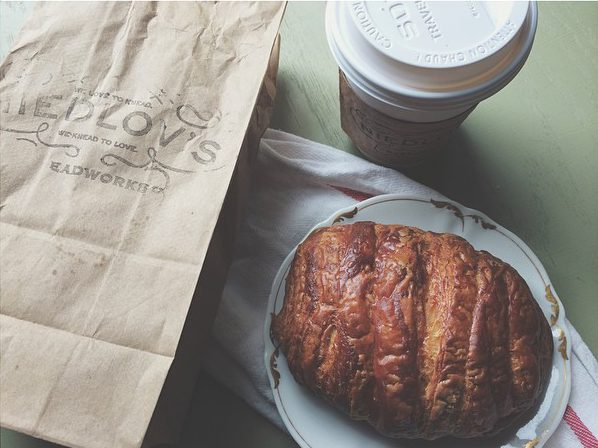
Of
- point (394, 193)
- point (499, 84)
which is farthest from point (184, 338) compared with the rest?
point (499, 84)

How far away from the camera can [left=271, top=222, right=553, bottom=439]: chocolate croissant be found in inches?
27.8

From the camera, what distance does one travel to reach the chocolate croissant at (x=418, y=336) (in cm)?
71

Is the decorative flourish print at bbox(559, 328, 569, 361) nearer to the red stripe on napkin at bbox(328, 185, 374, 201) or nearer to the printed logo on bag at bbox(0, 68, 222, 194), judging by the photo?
the red stripe on napkin at bbox(328, 185, 374, 201)

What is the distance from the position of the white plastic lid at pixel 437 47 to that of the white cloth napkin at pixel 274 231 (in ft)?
0.78

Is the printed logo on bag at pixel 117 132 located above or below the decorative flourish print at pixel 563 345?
above

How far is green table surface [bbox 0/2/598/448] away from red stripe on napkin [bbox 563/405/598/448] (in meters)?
0.12

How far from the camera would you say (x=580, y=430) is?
82cm

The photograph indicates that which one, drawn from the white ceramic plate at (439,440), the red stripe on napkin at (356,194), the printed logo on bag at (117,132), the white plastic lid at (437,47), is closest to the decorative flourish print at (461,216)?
the white ceramic plate at (439,440)

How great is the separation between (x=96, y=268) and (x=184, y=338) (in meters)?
0.16

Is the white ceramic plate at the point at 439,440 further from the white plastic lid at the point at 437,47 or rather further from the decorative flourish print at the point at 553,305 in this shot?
the white plastic lid at the point at 437,47

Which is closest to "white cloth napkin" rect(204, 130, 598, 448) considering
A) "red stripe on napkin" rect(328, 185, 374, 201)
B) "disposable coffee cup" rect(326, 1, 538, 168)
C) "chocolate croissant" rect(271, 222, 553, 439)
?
"red stripe on napkin" rect(328, 185, 374, 201)

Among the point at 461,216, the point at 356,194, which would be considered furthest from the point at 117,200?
the point at 461,216

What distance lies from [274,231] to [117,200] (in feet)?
0.96

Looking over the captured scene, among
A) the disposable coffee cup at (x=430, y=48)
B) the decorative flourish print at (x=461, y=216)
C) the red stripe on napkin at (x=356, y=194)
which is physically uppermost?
the disposable coffee cup at (x=430, y=48)
